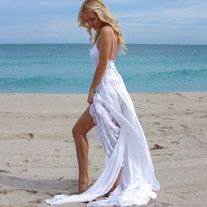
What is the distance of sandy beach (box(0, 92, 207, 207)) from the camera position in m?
5.64

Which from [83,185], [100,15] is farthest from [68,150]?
[100,15]

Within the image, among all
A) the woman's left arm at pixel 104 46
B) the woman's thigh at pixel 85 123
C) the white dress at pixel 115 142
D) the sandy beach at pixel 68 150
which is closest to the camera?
the woman's left arm at pixel 104 46

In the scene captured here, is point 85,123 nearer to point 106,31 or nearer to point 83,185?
point 83,185

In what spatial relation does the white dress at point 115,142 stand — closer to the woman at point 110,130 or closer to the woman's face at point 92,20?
the woman at point 110,130

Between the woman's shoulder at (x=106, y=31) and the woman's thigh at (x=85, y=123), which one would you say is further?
the woman's thigh at (x=85, y=123)

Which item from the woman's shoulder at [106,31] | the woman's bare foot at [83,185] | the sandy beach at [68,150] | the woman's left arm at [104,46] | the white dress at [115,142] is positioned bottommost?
the sandy beach at [68,150]

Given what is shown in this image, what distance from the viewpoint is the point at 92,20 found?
17.1 feet

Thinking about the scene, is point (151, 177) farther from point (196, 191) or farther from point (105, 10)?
point (105, 10)

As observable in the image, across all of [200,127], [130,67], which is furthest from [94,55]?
[130,67]

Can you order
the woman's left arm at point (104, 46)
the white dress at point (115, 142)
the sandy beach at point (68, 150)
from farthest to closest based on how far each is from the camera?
1. the sandy beach at point (68, 150)
2. the white dress at point (115, 142)
3. the woman's left arm at point (104, 46)

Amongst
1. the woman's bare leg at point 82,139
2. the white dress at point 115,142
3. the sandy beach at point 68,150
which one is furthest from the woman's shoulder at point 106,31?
the sandy beach at point 68,150

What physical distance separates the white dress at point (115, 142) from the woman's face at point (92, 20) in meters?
0.21

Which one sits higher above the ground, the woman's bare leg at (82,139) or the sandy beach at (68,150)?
the woman's bare leg at (82,139)

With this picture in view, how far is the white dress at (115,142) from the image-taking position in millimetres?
5254
